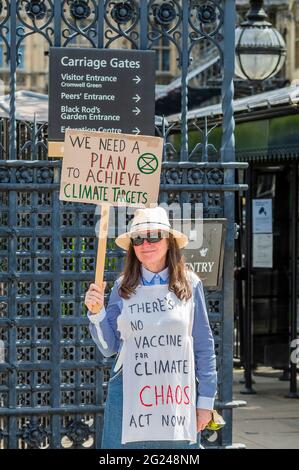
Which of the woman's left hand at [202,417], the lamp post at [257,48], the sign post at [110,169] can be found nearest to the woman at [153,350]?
the woman's left hand at [202,417]

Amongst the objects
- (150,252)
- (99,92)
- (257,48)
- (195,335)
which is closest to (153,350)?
(195,335)

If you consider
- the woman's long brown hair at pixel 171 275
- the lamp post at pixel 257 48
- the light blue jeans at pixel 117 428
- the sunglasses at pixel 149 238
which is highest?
the lamp post at pixel 257 48

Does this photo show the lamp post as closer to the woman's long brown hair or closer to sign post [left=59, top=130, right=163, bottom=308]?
sign post [left=59, top=130, right=163, bottom=308]

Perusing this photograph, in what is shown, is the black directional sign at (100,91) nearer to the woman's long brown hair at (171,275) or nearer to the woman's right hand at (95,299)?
the woman's long brown hair at (171,275)

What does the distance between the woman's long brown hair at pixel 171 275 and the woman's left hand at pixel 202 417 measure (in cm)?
60

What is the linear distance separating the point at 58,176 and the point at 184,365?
2.41 meters

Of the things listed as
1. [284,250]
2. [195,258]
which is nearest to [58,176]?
[195,258]

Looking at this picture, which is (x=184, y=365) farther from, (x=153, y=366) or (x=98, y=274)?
(x=98, y=274)

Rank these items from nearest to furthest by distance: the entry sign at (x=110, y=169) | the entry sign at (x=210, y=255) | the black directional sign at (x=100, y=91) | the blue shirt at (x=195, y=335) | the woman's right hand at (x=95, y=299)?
1. the woman's right hand at (x=95, y=299)
2. the blue shirt at (x=195, y=335)
3. the entry sign at (x=110, y=169)
4. the black directional sign at (x=100, y=91)
5. the entry sign at (x=210, y=255)

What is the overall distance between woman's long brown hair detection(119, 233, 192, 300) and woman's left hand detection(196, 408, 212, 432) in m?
0.60

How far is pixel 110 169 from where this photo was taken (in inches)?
328

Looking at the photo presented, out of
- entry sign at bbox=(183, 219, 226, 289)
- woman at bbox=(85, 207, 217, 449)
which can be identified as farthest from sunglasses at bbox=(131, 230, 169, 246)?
entry sign at bbox=(183, 219, 226, 289)

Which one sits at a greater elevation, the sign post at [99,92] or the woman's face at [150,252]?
the sign post at [99,92]

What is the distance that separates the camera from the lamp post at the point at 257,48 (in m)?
16.6
